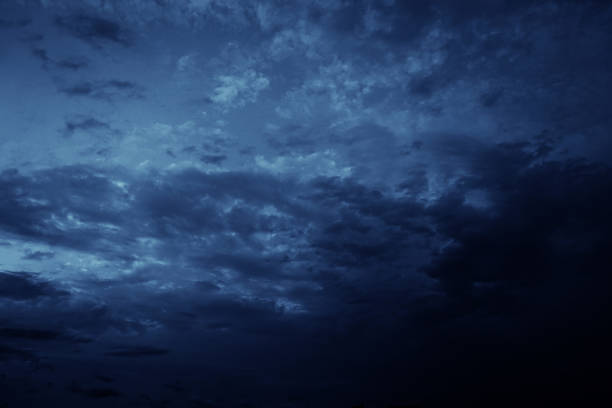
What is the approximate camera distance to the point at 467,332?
104ft

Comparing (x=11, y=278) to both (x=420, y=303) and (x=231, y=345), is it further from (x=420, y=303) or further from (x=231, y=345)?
(x=420, y=303)

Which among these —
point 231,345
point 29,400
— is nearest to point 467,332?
point 231,345

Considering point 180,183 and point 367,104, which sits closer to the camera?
point 367,104

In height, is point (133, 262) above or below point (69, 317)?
above

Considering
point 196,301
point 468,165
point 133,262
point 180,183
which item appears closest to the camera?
point 180,183

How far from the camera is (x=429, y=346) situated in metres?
33.6

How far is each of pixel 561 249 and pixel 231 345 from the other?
84.0 ft

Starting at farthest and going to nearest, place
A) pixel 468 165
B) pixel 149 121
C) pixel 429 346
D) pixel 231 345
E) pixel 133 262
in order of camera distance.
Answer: pixel 429 346 < pixel 231 345 < pixel 133 262 < pixel 468 165 < pixel 149 121

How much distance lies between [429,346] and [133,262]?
1168 inches

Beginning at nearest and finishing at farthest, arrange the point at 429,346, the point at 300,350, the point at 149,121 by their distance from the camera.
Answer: the point at 149,121, the point at 300,350, the point at 429,346

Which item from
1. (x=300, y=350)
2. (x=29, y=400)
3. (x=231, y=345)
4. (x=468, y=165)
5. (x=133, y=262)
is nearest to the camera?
(x=468, y=165)

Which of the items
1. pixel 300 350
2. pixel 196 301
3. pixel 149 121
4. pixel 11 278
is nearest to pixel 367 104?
pixel 149 121

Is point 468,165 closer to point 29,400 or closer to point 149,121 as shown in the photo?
point 149,121

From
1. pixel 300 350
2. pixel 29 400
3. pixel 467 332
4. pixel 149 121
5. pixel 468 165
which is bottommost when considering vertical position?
pixel 29 400
